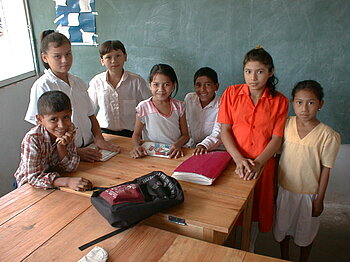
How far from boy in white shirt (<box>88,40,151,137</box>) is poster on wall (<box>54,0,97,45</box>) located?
70 centimetres

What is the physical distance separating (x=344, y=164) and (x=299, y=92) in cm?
126

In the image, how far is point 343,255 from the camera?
2291 millimetres

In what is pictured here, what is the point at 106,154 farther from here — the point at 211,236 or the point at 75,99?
the point at 211,236

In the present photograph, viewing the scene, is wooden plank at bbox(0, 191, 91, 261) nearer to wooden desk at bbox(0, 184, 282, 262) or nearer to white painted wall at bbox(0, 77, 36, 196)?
wooden desk at bbox(0, 184, 282, 262)

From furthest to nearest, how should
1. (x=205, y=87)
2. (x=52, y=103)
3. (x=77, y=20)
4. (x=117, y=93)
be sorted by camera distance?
(x=77, y=20) → (x=117, y=93) → (x=205, y=87) → (x=52, y=103)

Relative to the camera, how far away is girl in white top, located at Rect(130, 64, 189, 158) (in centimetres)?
200

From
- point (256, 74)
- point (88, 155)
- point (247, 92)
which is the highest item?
point (256, 74)

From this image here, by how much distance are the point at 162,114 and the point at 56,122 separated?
695mm

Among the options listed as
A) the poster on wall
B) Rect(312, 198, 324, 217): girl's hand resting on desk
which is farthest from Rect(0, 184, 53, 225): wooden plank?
the poster on wall

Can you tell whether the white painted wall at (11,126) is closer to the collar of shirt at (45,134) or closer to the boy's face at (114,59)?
the boy's face at (114,59)

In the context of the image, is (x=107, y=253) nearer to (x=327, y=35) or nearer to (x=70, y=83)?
(x=70, y=83)

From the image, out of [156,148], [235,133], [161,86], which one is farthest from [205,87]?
[156,148]

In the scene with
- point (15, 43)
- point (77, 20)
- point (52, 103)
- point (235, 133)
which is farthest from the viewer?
point (15, 43)

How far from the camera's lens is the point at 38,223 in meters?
1.31
